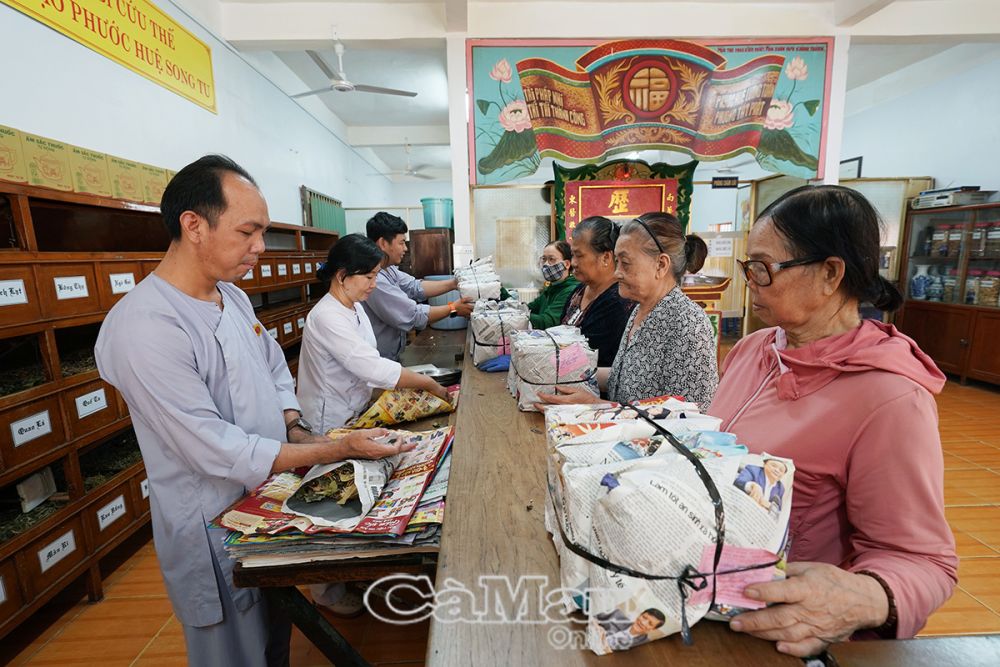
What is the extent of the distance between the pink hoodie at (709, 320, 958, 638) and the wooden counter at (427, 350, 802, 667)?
30cm

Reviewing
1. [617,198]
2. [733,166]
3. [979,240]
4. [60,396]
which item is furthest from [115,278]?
[733,166]

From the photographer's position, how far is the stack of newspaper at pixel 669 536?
0.62 metres

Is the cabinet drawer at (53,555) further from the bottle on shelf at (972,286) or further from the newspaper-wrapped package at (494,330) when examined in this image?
the bottle on shelf at (972,286)

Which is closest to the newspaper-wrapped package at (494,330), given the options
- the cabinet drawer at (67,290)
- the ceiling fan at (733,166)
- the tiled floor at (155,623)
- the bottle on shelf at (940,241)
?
the tiled floor at (155,623)

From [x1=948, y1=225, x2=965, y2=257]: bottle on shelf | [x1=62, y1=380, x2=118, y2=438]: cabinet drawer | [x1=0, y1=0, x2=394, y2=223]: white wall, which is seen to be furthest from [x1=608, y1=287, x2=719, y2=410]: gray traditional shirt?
[x1=948, y1=225, x2=965, y2=257]: bottle on shelf

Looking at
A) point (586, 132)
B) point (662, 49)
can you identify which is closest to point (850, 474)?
point (586, 132)

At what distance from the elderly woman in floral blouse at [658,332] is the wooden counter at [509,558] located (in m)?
0.28

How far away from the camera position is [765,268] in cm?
100

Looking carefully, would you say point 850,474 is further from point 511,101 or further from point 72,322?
point 511,101

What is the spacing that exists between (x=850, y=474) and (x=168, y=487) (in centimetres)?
162

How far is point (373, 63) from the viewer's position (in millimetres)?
6051

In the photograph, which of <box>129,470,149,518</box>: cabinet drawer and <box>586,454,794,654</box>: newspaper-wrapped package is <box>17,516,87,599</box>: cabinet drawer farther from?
<box>586,454,794,654</box>: newspaper-wrapped package

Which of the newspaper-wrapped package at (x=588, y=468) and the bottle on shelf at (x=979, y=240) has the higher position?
the bottle on shelf at (x=979, y=240)

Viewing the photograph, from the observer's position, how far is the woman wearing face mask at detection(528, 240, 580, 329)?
2.74m
